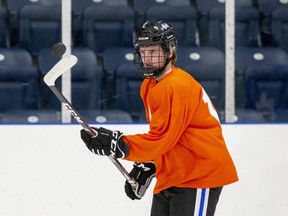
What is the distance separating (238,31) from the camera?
13.3 ft

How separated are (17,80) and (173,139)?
55.5 inches

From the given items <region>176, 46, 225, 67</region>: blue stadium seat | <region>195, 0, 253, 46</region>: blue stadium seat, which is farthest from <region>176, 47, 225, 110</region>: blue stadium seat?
<region>195, 0, 253, 46</region>: blue stadium seat

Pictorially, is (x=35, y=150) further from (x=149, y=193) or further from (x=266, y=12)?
(x=266, y=12)

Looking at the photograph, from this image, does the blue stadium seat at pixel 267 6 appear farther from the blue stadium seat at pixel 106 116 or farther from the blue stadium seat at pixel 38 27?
the blue stadium seat at pixel 38 27

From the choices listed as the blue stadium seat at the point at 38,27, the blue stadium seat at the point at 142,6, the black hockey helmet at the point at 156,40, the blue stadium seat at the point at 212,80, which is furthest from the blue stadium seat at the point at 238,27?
the black hockey helmet at the point at 156,40

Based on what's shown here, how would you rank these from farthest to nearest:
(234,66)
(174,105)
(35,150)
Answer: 1. (234,66)
2. (35,150)
3. (174,105)

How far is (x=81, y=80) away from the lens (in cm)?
391

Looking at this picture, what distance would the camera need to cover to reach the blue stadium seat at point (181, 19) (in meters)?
→ 4.07

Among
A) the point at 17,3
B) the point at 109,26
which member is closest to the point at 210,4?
the point at 109,26

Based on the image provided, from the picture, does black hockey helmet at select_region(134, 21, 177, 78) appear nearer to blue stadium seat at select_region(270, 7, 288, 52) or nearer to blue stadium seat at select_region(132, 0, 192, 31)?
blue stadium seat at select_region(132, 0, 192, 31)

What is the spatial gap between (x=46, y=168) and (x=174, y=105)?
1.20 metres

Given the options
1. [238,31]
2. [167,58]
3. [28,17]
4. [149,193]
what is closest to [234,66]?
[238,31]

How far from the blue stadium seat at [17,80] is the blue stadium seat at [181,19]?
60 centimetres

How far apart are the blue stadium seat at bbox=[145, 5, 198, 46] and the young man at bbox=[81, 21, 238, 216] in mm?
1281
